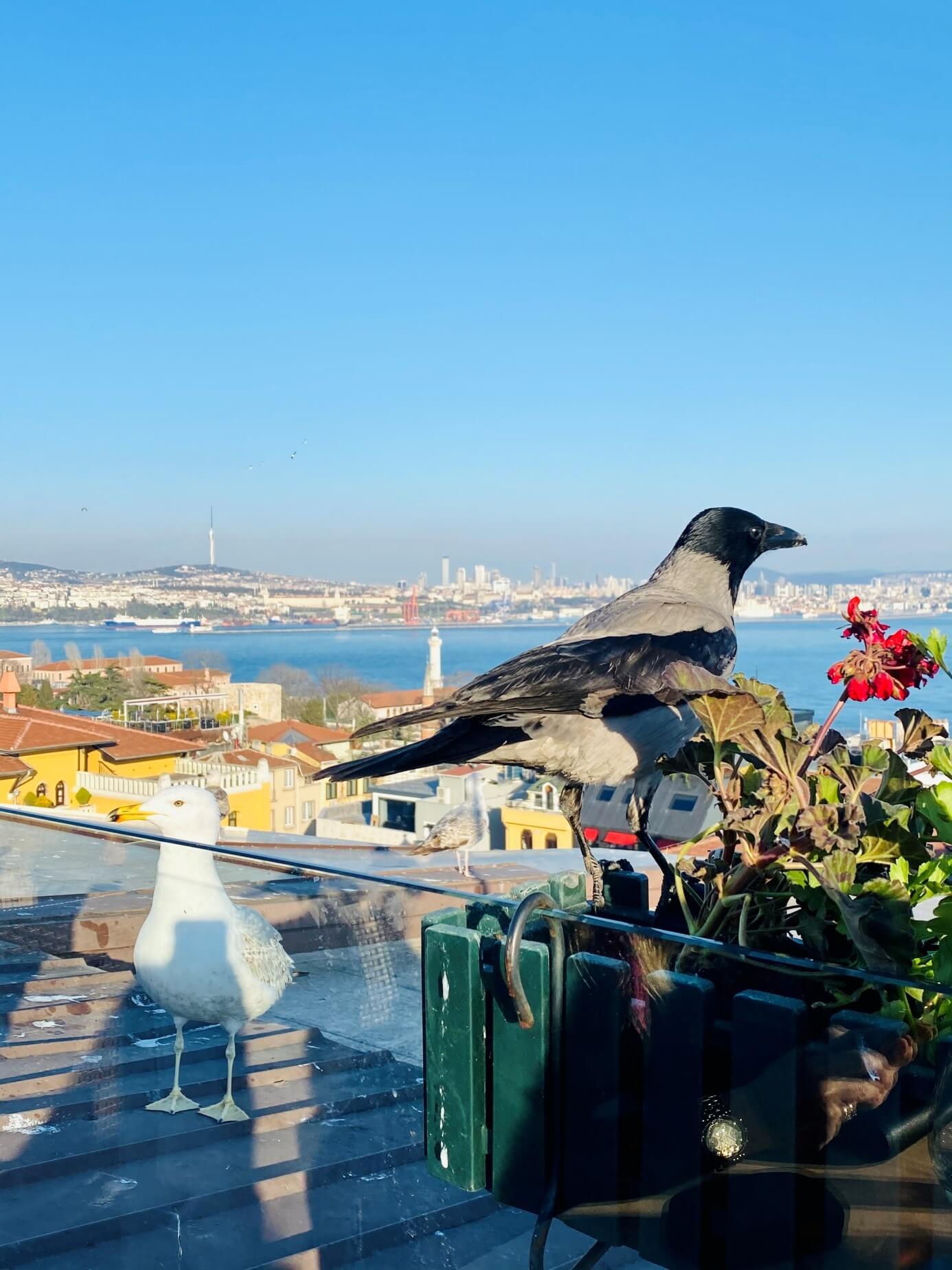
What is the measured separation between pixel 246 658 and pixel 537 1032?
10261 centimetres

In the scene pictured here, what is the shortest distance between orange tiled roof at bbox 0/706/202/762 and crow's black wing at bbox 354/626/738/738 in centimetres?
1488

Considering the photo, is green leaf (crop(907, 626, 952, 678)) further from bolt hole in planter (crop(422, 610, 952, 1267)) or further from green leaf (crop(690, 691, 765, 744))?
green leaf (crop(690, 691, 765, 744))

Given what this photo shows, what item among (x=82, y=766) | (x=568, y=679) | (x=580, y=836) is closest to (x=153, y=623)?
(x=82, y=766)

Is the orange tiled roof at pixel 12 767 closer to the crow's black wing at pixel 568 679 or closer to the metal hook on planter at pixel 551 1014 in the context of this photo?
the crow's black wing at pixel 568 679

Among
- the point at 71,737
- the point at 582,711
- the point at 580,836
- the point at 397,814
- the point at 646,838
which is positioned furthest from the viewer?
the point at 397,814

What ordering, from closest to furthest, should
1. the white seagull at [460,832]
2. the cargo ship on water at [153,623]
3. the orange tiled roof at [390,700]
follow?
the white seagull at [460,832] < the orange tiled roof at [390,700] < the cargo ship on water at [153,623]

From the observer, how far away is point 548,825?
2142 cm

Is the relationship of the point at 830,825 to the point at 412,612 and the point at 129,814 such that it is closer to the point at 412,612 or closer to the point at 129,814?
the point at 129,814

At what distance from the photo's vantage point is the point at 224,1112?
1.61 m

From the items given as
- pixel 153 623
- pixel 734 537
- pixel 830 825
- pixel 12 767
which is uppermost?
pixel 734 537

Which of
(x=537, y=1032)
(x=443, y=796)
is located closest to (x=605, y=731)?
(x=537, y=1032)

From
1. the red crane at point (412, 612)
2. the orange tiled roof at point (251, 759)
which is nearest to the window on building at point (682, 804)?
the orange tiled roof at point (251, 759)

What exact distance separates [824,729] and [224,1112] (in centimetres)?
99

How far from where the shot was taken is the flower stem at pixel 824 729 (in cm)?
127
